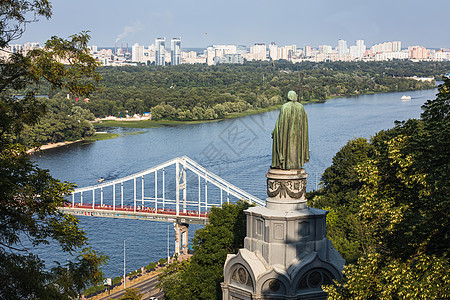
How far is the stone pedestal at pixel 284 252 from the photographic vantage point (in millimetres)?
13484

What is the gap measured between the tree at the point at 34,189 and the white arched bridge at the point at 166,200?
34.0 meters

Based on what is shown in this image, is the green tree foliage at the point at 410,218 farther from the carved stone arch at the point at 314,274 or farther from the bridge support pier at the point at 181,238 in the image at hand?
the bridge support pier at the point at 181,238

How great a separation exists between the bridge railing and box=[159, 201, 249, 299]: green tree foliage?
25.3m

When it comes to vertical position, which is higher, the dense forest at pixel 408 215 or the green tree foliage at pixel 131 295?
the dense forest at pixel 408 215

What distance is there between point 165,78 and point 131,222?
133m

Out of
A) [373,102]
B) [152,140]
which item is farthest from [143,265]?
[373,102]

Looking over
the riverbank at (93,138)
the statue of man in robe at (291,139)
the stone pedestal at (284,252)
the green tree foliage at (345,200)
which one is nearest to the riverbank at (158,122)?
the riverbank at (93,138)

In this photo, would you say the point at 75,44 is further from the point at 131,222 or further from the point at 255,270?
the point at 131,222

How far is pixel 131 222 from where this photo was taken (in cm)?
5056

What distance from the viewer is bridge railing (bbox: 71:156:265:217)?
5141 cm

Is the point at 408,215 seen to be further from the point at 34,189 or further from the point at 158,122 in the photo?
the point at 158,122

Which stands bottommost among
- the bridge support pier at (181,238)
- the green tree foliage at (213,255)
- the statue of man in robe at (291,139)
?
the bridge support pier at (181,238)

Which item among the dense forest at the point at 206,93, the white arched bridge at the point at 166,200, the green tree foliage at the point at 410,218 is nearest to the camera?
the green tree foliage at the point at 410,218

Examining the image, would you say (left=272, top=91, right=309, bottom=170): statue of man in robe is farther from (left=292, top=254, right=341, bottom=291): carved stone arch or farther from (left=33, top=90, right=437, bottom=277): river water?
(left=33, top=90, right=437, bottom=277): river water
